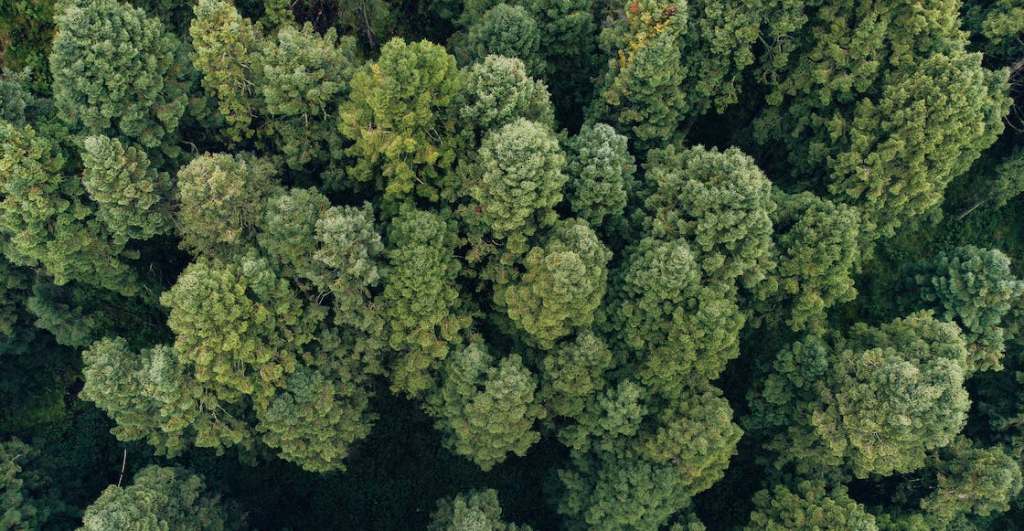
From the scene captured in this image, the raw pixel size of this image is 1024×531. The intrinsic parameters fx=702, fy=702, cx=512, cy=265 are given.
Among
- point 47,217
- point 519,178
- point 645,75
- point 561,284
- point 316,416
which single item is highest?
point 645,75

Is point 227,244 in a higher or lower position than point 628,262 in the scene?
lower

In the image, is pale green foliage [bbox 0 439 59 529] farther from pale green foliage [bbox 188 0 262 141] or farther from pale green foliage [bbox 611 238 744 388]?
pale green foliage [bbox 611 238 744 388]

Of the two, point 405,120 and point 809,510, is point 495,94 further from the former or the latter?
point 809,510

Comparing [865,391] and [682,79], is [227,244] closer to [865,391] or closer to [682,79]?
[682,79]

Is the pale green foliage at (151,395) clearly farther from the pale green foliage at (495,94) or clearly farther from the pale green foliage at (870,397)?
the pale green foliage at (870,397)

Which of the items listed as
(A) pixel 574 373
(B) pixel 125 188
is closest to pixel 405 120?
(B) pixel 125 188

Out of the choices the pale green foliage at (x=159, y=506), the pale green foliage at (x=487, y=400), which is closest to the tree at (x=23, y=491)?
the pale green foliage at (x=159, y=506)

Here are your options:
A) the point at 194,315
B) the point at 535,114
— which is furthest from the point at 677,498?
the point at 194,315
